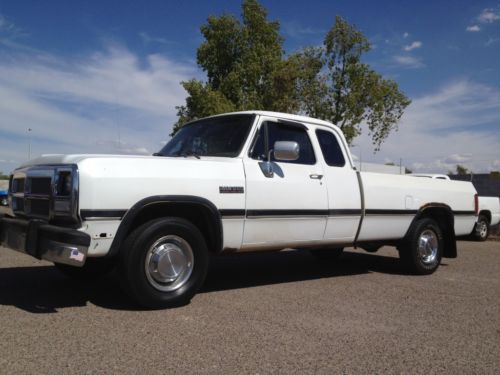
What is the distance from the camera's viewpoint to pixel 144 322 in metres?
3.96

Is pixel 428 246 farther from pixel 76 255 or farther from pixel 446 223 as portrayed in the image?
pixel 76 255

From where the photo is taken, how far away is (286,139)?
562cm

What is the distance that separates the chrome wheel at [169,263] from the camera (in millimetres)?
4328

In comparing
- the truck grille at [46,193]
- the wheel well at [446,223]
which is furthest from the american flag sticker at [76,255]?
the wheel well at [446,223]

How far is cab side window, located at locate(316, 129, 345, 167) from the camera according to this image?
592cm

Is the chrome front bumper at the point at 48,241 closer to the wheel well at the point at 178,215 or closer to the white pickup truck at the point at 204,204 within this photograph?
the white pickup truck at the point at 204,204

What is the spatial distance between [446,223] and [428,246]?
1.90 ft

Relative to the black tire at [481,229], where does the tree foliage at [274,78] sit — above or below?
above

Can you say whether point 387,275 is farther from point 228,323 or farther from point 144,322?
point 144,322

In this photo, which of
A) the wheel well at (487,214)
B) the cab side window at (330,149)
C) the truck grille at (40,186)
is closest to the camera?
the truck grille at (40,186)

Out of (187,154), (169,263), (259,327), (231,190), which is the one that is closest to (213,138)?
(187,154)

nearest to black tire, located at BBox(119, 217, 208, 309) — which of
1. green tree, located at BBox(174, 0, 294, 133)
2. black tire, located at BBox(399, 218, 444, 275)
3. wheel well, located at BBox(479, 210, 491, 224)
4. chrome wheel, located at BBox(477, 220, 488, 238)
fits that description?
black tire, located at BBox(399, 218, 444, 275)

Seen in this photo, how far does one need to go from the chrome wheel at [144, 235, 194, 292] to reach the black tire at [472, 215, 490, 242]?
417 inches

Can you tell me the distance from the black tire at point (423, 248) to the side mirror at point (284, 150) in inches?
106
